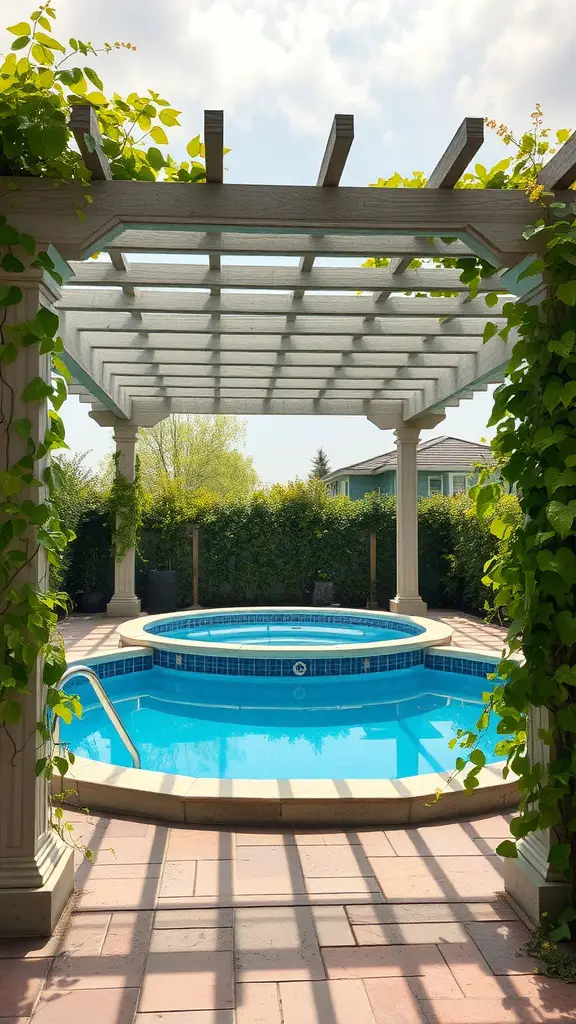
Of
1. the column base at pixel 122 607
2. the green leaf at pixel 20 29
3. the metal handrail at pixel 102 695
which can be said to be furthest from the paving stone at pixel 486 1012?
the column base at pixel 122 607

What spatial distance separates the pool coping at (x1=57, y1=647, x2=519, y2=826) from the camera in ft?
12.5

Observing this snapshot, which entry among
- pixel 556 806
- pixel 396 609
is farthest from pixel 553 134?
pixel 396 609

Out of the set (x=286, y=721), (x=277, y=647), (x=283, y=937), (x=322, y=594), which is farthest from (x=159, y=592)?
(x=283, y=937)

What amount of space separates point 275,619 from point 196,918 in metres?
8.67

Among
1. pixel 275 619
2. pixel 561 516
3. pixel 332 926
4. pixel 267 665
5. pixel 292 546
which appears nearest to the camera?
pixel 561 516

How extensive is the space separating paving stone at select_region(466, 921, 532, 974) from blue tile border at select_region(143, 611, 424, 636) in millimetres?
7636

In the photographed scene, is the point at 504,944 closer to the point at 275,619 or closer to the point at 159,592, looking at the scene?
the point at 275,619

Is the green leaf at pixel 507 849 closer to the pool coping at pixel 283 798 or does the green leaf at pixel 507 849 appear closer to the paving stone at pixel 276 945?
the pool coping at pixel 283 798

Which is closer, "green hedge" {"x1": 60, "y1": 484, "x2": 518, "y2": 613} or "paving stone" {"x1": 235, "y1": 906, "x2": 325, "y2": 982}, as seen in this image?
"paving stone" {"x1": 235, "y1": 906, "x2": 325, "y2": 982}

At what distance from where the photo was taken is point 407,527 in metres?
11.8

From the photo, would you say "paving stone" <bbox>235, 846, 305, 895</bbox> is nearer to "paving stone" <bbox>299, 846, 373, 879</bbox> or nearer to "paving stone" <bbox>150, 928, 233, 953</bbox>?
"paving stone" <bbox>299, 846, 373, 879</bbox>

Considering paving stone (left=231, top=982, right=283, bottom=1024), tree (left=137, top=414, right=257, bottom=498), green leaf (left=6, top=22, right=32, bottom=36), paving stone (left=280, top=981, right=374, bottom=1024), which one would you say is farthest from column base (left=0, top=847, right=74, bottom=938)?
tree (left=137, top=414, right=257, bottom=498)

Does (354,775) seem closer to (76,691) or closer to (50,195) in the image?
(76,691)

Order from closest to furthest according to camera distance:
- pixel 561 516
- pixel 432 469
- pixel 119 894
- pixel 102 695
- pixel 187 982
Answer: pixel 187 982, pixel 561 516, pixel 119 894, pixel 102 695, pixel 432 469
